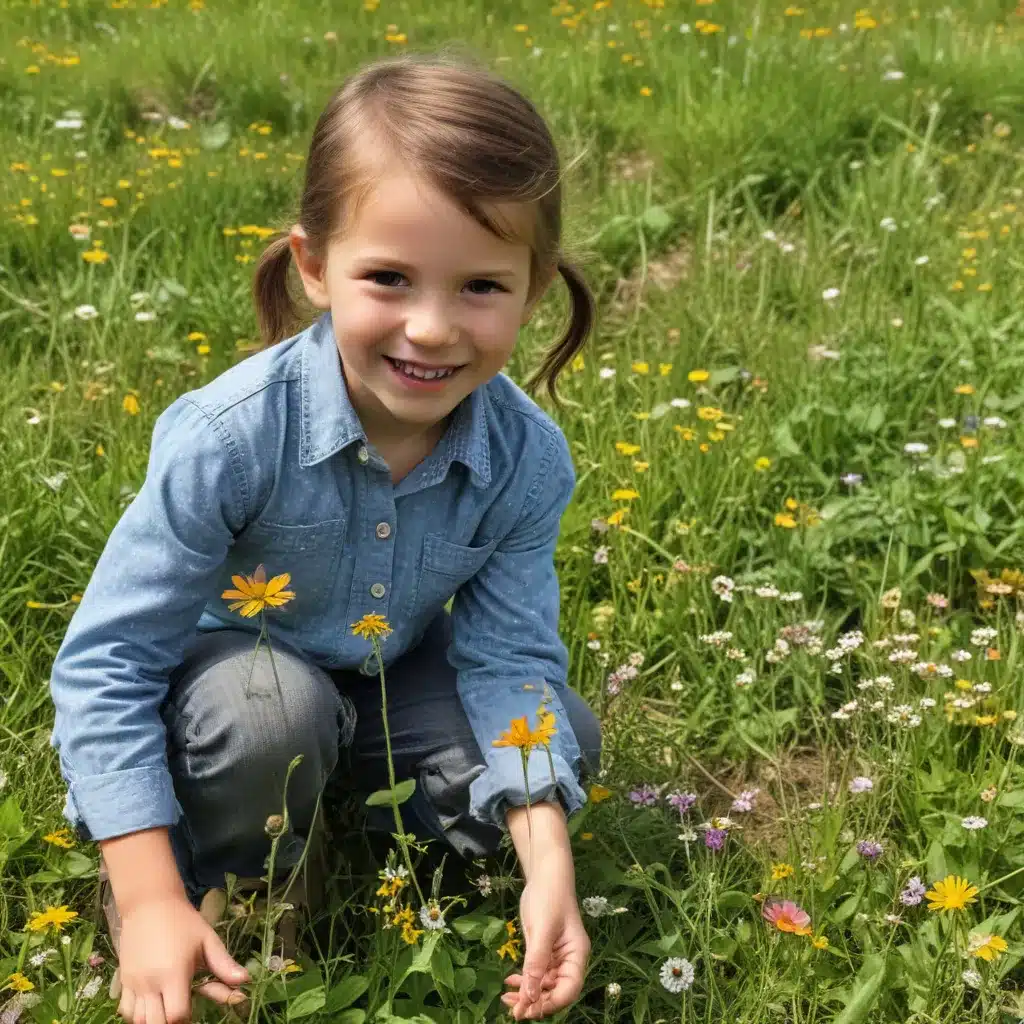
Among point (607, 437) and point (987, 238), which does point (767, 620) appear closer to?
point (607, 437)

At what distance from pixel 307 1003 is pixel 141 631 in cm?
45

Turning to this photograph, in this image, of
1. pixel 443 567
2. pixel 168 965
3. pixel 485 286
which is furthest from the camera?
pixel 443 567

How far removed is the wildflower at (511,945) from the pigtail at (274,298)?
0.88m

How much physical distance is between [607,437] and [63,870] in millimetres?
1307

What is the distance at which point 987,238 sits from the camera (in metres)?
3.31

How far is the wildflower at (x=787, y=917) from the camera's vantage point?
5.22ft

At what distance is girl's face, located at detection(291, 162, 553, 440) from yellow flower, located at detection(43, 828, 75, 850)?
0.68 metres

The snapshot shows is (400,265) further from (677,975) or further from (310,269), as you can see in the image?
(677,975)

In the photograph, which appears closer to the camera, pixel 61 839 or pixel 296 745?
pixel 296 745

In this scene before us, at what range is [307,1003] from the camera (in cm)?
149

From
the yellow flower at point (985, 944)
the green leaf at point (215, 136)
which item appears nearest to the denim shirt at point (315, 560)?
the yellow flower at point (985, 944)

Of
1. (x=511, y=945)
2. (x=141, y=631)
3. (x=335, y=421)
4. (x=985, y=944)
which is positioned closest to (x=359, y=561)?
(x=335, y=421)

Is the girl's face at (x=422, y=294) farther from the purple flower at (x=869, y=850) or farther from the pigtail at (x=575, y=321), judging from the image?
the purple flower at (x=869, y=850)

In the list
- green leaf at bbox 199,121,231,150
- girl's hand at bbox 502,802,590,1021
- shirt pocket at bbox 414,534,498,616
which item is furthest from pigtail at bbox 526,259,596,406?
green leaf at bbox 199,121,231,150
